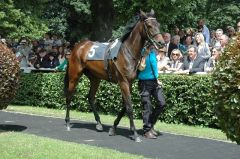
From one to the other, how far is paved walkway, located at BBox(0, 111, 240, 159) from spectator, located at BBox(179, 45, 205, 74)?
2.96 meters

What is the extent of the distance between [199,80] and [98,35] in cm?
1160

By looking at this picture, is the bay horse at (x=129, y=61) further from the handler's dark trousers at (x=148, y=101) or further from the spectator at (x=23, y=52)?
the spectator at (x=23, y=52)

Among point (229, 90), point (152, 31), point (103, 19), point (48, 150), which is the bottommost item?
point (48, 150)

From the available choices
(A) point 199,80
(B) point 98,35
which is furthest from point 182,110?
(B) point 98,35

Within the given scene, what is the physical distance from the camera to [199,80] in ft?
45.2

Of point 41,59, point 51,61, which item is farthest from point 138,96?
point 41,59

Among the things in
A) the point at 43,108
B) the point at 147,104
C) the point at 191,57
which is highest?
the point at 191,57

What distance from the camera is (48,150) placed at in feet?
31.2

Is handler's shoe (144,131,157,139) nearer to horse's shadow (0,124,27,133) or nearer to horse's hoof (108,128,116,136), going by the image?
horse's hoof (108,128,116,136)

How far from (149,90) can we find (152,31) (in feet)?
4.81

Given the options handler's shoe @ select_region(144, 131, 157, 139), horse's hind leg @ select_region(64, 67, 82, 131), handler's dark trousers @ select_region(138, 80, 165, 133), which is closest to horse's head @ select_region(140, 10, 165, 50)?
handler's dark trousers @ select_region(138, 80, 165, 133)

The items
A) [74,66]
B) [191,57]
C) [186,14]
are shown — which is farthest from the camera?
[186,14]

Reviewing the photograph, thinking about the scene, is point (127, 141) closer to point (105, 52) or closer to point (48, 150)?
point (48, 150)

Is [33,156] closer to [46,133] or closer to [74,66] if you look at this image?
[46,133]
